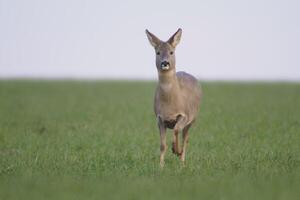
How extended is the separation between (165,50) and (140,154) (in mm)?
3467

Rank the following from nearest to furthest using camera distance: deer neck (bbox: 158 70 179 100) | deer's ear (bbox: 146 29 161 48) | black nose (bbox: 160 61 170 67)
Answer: black nose (bbox: 160 61 170 67) → deer neck (bbox: 158 70 179 100) → deer's ear (bbox: 146 29 161 48)

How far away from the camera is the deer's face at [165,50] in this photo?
17.3 metres

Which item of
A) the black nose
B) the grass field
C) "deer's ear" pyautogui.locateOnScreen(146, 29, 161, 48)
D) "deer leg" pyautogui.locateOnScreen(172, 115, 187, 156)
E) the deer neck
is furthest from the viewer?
"deer's ear" pyautogui.locateOnScreen(146, 29, 161, 48)

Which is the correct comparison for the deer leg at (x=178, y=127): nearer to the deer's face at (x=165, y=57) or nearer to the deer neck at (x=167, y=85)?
the deer neck at (x=167, y=85)

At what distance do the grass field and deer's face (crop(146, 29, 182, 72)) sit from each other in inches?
77.0

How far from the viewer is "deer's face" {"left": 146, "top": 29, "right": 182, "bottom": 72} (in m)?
17.3

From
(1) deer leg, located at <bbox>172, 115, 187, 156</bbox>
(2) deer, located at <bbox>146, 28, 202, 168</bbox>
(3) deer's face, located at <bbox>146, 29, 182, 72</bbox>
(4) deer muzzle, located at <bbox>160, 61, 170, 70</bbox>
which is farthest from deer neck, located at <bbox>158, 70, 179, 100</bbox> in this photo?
(1) deer leg, located at <bbox>172, 115, 187, 156</bbox>

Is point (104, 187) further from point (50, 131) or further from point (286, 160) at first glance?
point (50, 131)

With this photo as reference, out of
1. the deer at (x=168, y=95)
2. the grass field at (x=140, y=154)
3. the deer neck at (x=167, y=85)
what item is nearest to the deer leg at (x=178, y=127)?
the deer at (x=168, y=95)

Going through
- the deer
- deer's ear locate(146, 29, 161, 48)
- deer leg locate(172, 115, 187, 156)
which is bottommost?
deer leg locate(172, 115, 187, 156)

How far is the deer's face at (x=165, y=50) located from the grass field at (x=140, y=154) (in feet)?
6.42

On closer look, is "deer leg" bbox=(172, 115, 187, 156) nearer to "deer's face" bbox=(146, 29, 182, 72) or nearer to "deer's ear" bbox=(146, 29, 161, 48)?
"deer's face" bbox=(146, 29, 182, 72)

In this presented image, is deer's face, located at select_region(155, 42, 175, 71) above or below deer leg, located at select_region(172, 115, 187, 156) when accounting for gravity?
above

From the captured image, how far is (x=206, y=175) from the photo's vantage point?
16.0 metres
